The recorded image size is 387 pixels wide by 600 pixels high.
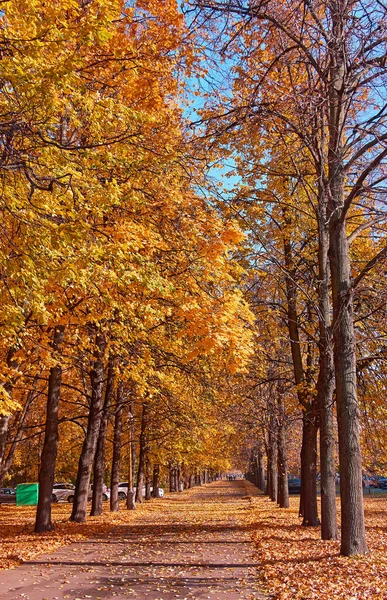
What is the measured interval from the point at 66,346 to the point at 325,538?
712 centimetres

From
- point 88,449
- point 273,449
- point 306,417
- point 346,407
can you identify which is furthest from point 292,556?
point 273,449

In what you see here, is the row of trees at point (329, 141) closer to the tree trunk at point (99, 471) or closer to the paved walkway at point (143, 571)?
the paved walkway at point (143, 571)

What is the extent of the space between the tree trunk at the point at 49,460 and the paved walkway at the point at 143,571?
162cm

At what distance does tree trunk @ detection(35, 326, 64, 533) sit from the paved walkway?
162cm

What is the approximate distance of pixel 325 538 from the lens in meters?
10.9

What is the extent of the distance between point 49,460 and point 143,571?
545cm

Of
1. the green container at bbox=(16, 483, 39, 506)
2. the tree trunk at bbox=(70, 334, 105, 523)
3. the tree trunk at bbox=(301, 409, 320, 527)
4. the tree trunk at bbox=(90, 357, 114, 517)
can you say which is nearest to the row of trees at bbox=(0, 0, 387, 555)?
the tree trunk at bbox=(301, 409, 320, 527)

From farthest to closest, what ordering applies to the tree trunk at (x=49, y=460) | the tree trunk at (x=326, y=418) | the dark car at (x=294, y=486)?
the dark car at (x=294, y=486), the tree trunk at (x=49, y=460), the tree trunk at (x=326, y=418)

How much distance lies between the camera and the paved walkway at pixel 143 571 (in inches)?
283

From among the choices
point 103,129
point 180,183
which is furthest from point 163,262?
point 103,129

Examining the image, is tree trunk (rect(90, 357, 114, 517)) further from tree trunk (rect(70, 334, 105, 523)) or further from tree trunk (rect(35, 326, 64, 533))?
tree trunk (rect(35, 326, 64, 533))

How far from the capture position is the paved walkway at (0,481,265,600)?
720 centimetres

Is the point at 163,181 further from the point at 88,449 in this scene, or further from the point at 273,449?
the point at 273,449

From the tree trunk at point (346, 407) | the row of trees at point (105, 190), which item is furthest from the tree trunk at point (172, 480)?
the tree trunk at point (346, 407)
